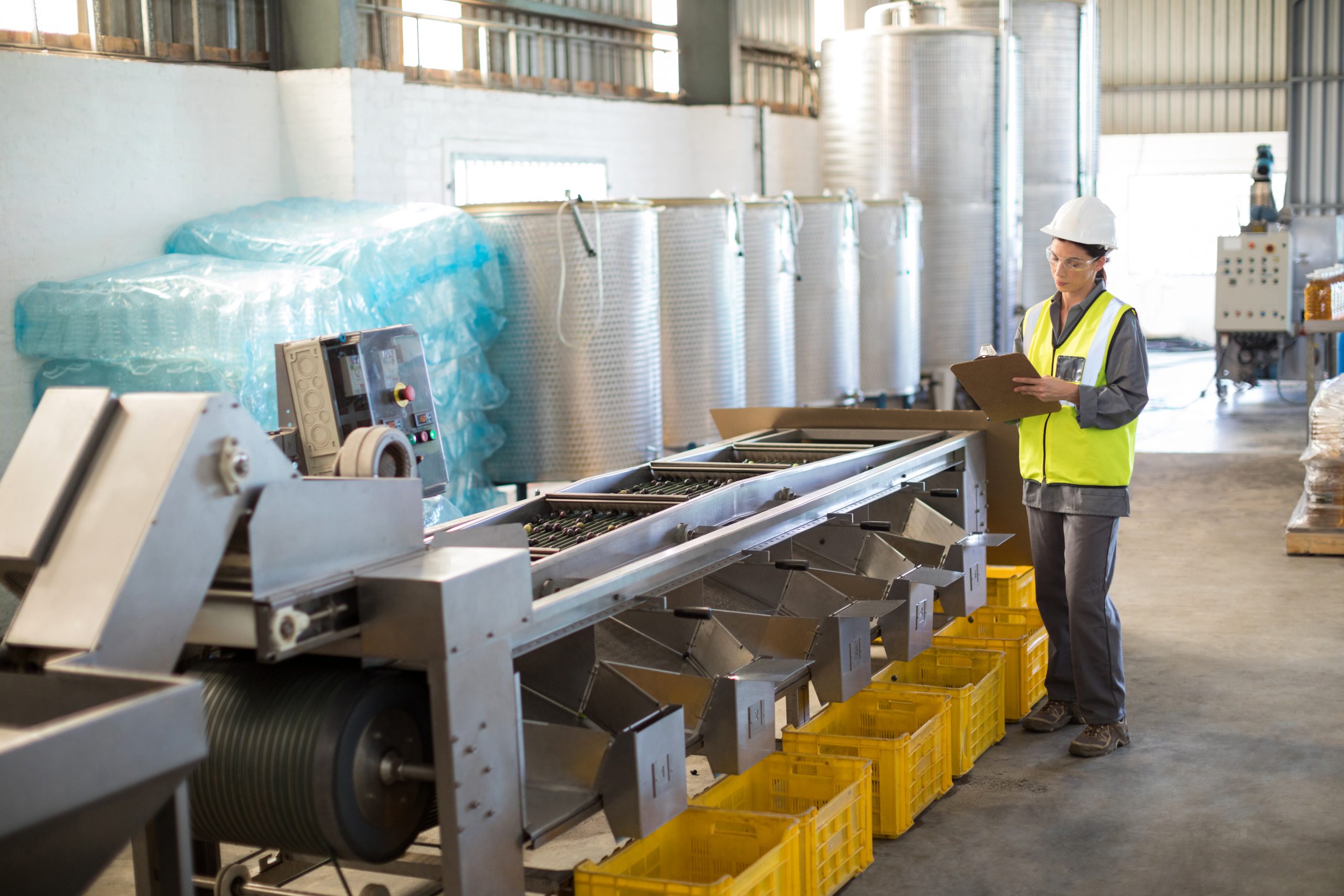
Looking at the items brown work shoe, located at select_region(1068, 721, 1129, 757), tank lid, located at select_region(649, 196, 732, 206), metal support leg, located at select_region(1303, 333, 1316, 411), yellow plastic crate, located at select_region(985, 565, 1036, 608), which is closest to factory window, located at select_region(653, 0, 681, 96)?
tank lid, located at select_region(649, 196, 732, 206)

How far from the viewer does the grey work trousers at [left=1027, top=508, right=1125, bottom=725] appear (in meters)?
4.26

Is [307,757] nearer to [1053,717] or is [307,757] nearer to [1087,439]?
[1087,439]

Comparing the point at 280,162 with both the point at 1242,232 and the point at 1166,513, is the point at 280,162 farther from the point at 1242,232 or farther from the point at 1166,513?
the point at 1242,232

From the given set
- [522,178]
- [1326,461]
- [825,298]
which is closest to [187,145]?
[522,178]

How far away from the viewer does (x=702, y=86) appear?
1210 cm

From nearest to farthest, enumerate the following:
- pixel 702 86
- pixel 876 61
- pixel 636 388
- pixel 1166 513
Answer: pixel 636 388 < pixel 1166 513 < pixel 876 61 < pixel 702 86

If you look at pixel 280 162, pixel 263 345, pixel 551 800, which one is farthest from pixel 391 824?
pixel 280 162

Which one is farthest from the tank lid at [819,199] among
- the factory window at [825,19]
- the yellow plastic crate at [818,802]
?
the factory window at [825,19]

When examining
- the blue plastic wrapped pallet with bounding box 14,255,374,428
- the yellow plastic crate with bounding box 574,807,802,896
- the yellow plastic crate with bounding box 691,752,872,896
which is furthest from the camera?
the blue plastic wrapped pallet with bounding box 14,255,374,428

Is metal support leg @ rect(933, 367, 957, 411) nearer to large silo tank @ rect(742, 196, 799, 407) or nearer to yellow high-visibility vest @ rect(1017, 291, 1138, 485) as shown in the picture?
large silo tank @ rect(742, 196, 799, 407)

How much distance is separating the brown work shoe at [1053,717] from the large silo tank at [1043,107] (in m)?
7.51

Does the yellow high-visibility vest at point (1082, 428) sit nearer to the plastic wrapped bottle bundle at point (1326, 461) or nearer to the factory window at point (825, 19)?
the plastic wrapped bottle bundle at point (1326, 461)

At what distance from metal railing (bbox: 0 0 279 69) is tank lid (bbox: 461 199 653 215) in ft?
6.70

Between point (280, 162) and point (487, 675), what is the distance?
5778 millimetres
